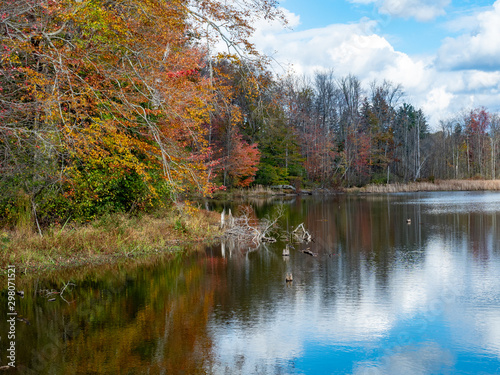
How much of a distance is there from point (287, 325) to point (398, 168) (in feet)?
212

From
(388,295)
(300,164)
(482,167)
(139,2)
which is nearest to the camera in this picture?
(388,295)

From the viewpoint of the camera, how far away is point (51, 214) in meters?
15.7

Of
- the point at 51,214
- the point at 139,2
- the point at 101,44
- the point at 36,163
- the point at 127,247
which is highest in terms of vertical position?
the point at 139,2

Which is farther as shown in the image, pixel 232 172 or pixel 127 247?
pixel 232 172

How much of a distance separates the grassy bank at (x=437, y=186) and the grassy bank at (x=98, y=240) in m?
40.4

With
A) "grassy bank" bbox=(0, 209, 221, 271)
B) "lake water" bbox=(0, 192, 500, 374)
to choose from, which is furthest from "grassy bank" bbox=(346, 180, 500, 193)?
"lake water" bbox=(0, 192, 500, 374)

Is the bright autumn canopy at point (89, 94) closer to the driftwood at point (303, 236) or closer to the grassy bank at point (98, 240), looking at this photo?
the grassy bank at point (98, 240)

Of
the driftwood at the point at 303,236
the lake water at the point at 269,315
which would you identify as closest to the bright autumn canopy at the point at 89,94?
the lake water at the point at 269,315

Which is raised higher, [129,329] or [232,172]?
[232,172]

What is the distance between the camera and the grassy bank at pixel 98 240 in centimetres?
1305

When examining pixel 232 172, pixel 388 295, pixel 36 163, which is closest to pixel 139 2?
pixel 36 163

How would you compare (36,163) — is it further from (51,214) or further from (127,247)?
(127,247)

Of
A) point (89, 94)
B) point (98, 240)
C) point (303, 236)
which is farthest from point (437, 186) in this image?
point (89, 94)

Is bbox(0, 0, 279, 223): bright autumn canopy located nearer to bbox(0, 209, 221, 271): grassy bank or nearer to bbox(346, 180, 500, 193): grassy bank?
bbox(0, 209, 221, 271): grassy bank
